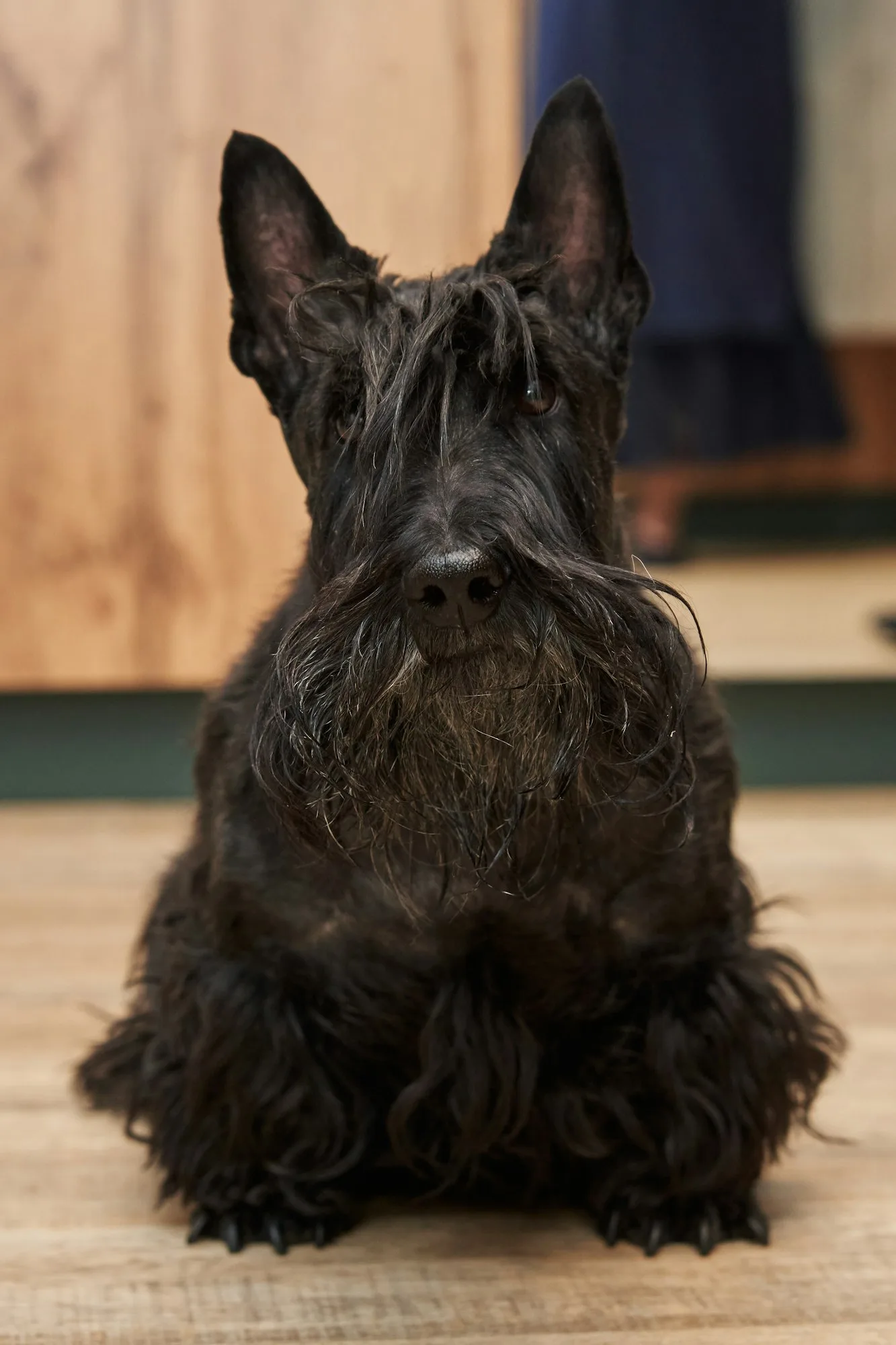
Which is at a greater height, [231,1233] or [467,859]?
[467,859]

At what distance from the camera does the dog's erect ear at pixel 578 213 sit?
1274 millimetres

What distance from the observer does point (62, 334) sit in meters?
2.48

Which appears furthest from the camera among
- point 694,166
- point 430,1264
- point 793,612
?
point 793,612

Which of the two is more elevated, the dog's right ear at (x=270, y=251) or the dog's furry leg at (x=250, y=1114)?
the dog's right ear at (x=270, y=251)

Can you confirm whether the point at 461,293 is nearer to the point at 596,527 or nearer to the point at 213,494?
the point at 596,527

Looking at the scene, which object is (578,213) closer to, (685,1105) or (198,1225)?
(685,1105)

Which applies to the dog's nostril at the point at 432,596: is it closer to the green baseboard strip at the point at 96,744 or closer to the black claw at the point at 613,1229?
the black claw at the point at 613,1229

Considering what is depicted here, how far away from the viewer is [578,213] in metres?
1.30

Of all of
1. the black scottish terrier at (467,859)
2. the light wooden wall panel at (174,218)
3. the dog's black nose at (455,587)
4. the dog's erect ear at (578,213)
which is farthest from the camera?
the light wooden wall panel at (174,218)

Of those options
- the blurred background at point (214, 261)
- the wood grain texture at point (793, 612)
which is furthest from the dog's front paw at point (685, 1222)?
the blurred background at point (214, 261)

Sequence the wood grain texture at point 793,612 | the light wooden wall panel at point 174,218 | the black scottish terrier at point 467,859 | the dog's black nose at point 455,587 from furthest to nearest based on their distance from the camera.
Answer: the wood grain texture at point 793,612 → the light wooden wall panel at point 174,218 → the black scottish terrier at point 467,859 → the dog's black nose at point 455,587

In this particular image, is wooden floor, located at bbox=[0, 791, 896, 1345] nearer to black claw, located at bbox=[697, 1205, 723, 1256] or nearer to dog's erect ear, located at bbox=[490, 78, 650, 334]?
black claw, located at bbox=[697, 1205, 723, 1256]

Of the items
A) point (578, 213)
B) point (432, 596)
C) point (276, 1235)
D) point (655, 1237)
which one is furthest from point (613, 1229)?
point (578, 213)

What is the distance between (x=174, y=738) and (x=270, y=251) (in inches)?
60.3
